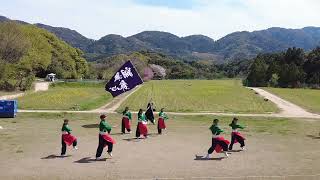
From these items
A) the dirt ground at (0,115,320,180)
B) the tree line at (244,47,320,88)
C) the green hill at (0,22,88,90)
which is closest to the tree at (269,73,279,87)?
the tree line at (244,47,320,88)

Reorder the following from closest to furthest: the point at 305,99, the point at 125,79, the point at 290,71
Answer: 1. the point at 125,79
2. the point at 305,99
3. the point at 290,71

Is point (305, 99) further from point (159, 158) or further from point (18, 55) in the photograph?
point (159, 158)

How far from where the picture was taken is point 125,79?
29.9 metres

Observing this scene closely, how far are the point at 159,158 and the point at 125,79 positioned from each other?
31.0 ft

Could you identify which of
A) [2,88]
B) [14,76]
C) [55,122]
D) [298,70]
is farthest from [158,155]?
[298,70]

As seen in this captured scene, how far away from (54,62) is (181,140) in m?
98.3

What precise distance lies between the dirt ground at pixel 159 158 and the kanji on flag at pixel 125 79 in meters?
2.77

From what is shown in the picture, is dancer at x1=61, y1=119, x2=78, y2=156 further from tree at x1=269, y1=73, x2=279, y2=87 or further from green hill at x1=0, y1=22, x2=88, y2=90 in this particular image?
tree at x1=269, y1=73, x2=279, y2=87

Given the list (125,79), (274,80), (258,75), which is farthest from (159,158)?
(258,75)

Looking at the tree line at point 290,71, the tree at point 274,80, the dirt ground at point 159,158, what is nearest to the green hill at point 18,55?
the dirt ground at point 159,158

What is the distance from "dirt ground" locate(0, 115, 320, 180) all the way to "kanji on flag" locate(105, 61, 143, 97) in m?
2.77

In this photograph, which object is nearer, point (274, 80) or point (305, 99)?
point (305, 99)

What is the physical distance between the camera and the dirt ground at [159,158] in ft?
60.0

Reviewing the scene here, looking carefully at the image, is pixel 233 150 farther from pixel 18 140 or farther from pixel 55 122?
pixel 55 122
